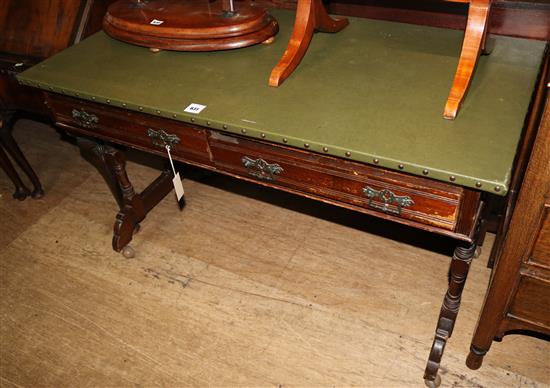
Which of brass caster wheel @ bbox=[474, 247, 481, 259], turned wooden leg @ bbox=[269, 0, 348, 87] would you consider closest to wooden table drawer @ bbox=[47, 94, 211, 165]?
turned wooden leg @ bbox=[269, 0, 348, 87]

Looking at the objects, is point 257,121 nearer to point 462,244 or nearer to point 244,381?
point 462,244

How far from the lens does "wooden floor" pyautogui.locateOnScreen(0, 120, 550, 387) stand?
165 centimetres

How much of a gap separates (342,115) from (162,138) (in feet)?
1.94

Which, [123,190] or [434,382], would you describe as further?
[123,190]

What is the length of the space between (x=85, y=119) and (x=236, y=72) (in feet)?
1.90

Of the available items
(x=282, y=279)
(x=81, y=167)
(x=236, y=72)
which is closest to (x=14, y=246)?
(x=81, y=167)

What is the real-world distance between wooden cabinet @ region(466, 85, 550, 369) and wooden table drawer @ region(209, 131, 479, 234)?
121 mm

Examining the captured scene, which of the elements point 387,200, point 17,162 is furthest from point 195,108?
Answer: point 17,162

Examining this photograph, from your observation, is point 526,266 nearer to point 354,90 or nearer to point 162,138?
point 354,90

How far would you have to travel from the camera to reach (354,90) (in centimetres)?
133

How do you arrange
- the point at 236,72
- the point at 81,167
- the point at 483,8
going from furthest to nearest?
the point at 81,167 < the point at 236,72 < the point at 483,8

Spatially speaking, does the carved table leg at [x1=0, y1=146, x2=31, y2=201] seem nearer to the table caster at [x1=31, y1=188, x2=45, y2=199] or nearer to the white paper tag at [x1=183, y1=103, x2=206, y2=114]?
the table caster at [x1=31, y1=188, x2=45, y2=199]

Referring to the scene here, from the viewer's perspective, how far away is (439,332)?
1.55 meters

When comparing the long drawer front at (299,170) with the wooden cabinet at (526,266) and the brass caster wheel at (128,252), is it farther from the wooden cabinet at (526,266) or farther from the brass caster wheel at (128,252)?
the brass caster wheel at (128,252)
